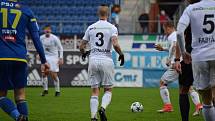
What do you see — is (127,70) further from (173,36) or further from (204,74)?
(204,74)

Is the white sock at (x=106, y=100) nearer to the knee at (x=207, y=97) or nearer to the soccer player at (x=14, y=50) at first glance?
the soccer player at (x=14, y=50)

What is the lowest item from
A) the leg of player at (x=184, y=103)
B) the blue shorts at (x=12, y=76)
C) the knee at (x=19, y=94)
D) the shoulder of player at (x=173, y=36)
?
the leg of player at (x=184, y=103)

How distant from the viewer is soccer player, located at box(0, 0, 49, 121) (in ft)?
31.3

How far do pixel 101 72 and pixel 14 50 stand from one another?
9.90 ft

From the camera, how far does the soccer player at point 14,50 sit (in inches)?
375

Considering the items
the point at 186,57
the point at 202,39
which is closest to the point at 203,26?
the point at 202,39

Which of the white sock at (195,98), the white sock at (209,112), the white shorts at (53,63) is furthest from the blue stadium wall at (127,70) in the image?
the white sock at (209,112)

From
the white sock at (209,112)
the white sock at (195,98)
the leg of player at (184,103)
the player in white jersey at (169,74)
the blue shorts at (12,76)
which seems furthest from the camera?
the player in white jersey at (169,74)

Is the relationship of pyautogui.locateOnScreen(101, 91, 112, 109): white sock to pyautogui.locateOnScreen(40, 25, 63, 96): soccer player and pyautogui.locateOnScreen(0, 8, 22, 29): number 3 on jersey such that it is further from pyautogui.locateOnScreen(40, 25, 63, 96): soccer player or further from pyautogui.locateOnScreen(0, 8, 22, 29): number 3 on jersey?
pyautogui.locateOnScreen(40, 25, 63, 96): soccer player

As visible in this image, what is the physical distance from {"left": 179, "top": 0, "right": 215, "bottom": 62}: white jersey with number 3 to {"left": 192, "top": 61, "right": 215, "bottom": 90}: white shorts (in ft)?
0.32

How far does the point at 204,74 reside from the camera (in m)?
9.27

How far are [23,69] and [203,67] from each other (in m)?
3.09

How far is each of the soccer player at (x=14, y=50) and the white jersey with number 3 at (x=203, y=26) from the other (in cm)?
264

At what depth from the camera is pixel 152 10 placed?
34562 mm
